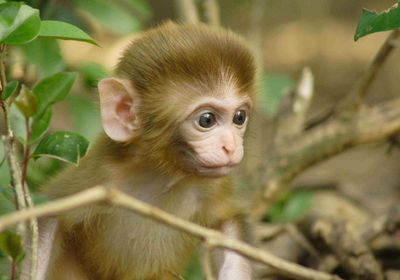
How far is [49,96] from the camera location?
2.77 m

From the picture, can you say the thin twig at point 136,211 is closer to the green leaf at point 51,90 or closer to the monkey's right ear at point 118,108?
the green leaf at point 51,90

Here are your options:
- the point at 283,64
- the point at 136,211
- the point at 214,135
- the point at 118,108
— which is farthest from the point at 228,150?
the point at 283,64

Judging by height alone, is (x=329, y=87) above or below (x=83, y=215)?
above

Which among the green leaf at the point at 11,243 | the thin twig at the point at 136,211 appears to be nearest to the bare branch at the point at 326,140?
the green leaf at the point at 11,243

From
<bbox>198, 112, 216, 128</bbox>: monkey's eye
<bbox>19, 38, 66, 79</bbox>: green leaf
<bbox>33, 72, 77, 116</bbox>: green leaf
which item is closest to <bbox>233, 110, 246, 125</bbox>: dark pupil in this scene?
<bbox>198, 112, 216, 128</bbox>: monkey's eye

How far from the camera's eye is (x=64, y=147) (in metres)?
2.98

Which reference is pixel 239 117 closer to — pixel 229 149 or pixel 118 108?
pixel 229 149

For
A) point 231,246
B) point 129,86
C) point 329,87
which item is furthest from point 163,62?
point 329,87

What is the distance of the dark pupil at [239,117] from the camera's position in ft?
11.2

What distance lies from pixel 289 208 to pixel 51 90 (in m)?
2.82

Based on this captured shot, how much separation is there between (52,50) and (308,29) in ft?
19.0

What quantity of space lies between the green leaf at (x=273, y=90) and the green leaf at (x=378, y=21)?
2580 millimetres

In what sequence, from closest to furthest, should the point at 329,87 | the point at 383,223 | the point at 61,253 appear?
the point at 61,253 < the point at 383,223 < the point at 329,87

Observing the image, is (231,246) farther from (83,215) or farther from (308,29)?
(308,29)
